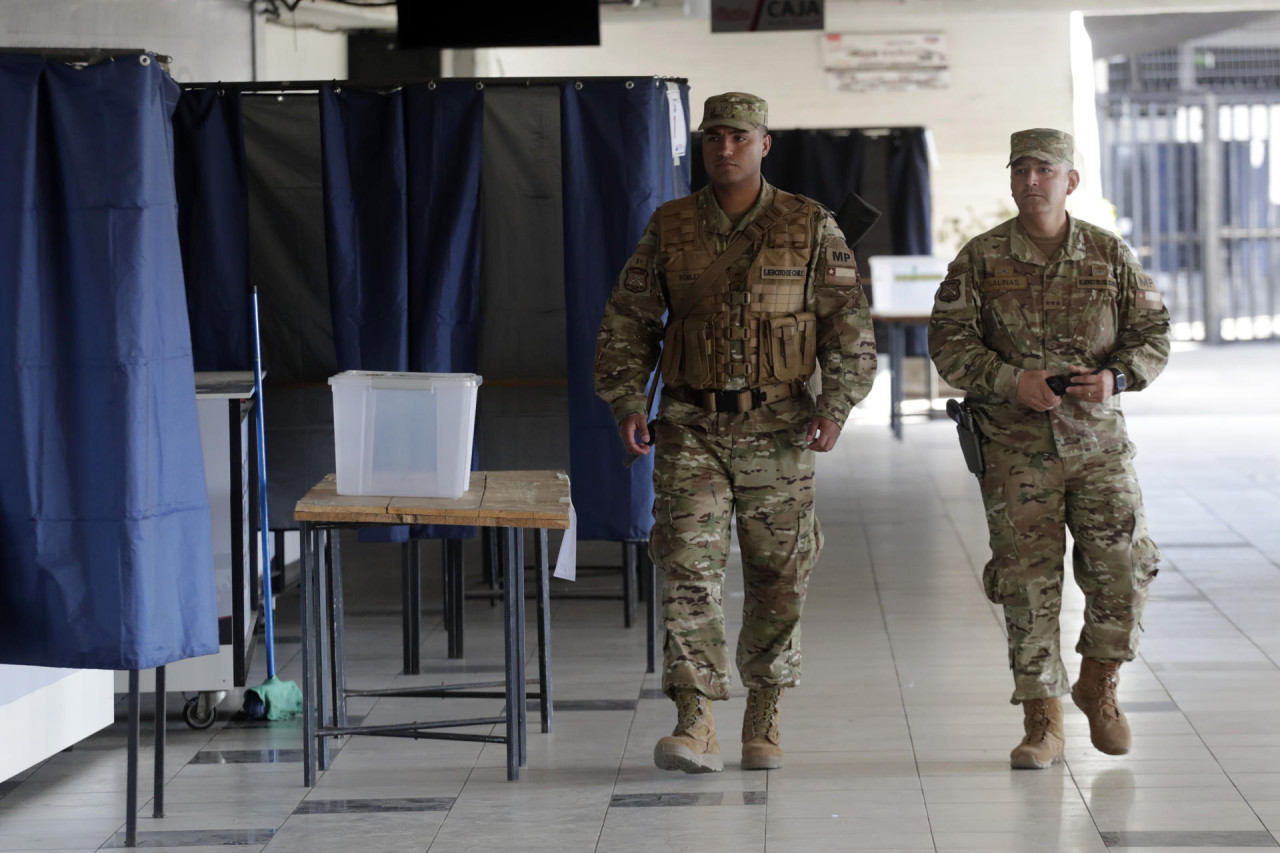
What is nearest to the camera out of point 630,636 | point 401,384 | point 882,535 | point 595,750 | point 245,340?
point 401,384

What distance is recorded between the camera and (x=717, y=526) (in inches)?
130

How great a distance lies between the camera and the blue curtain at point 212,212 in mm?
4484

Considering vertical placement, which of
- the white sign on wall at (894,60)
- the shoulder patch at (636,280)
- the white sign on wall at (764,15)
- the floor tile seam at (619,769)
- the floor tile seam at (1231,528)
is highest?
the white sign on wall at (894,60)

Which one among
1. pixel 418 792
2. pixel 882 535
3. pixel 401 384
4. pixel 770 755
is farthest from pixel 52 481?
pixel 882 535

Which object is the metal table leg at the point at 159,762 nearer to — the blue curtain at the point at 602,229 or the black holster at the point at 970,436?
the blue curtain at the point at 602,229

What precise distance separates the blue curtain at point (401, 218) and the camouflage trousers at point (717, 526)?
4.10 ft

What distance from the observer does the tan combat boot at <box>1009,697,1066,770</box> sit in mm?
3326

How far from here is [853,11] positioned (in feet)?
39.6

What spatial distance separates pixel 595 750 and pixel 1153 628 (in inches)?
83.4

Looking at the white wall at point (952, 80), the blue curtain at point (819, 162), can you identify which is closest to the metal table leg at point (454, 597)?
the blue curtain at point (819, 162)

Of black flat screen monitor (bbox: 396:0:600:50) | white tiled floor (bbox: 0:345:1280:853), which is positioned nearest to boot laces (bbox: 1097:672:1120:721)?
white tiled floor (bbox: 0:345:1280:853)

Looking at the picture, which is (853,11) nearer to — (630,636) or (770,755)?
(630,636)

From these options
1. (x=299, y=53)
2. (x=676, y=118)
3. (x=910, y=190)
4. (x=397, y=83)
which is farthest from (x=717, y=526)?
(x=910, y=190)

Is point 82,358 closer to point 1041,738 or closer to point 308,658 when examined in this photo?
point 308,658
